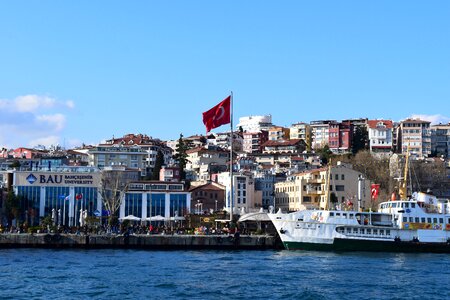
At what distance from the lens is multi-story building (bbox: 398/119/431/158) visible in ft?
468

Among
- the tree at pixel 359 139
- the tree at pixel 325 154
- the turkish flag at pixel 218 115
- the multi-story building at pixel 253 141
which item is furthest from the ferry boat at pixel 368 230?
the multi-story building at pixel 253 141

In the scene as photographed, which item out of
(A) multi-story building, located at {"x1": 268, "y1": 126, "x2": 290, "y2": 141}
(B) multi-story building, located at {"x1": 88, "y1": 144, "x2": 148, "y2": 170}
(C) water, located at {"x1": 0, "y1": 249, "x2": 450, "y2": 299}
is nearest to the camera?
(C) water, located at {"x1": 0, "y1": 249, "x2": 450, "y2": 299}

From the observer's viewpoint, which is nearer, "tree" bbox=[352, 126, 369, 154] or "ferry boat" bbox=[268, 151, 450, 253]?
"ferry boat" bbox=[268, 151, 450, 253]

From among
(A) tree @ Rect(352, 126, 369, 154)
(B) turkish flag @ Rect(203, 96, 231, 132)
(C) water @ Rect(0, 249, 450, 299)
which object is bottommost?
(C) water @ Rect(0, 249, 450, 299)

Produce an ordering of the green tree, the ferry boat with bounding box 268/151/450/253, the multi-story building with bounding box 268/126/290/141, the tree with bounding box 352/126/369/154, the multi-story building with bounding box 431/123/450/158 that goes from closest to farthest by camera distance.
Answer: the ferry boat with bounding box 268/151/450/253
the green tree
the tree with bounding box 352/126/369/154
the multi-story building with bounding box 431/123/450/158
the multi-story building with bounding box 268/126/290/141

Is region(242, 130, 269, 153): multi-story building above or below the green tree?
above

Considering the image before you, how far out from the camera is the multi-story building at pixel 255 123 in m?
181

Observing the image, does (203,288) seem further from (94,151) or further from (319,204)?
(94,151)

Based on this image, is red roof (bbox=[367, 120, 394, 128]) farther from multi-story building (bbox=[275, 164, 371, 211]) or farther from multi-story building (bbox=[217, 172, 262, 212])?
multi-story building (bbox=[217, 172, 262, 212])

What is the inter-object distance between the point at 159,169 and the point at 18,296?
81.7 meters

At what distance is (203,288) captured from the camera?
130 ft

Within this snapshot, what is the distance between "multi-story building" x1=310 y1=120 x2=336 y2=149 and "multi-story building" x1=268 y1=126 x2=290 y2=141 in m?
10.9

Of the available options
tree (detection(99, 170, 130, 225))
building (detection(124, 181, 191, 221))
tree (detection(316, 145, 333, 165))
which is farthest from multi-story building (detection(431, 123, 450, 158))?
tree (detection(99, 170, 130, 225))

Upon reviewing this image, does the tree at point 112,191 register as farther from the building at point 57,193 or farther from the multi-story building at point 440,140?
the multi-story building at point 440,140
